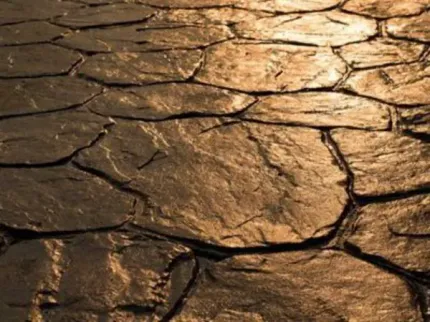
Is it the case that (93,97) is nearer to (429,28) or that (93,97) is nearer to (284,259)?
(284,259)

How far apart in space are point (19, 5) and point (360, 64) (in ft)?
10.4

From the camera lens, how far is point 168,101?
165 inches

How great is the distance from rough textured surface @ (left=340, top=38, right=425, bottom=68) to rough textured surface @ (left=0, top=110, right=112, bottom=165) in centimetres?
171

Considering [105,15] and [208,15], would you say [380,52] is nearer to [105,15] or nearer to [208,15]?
[208,15]

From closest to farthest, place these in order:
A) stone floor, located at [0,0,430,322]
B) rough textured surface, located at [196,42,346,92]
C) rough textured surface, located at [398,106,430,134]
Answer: stone floor, located at [0,0,430,322], rough textured surface, located at [398,106,430,134], rough textured surface, located at [196,42,346,92]

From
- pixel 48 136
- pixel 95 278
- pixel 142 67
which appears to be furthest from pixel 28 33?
pixel 95 278

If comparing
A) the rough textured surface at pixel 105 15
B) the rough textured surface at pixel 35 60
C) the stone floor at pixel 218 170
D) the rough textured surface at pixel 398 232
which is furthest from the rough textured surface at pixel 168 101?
the rough textured surface at pixel 105 15

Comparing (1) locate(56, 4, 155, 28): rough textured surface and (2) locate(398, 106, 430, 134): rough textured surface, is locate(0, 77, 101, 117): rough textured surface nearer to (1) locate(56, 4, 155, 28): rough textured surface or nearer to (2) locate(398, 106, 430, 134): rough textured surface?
(1) locate(56, 4, 155, 28): rough textured surface

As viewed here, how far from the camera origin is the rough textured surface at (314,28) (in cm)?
514

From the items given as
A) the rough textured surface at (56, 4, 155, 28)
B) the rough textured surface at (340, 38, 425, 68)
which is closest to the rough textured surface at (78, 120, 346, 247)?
the rough textured surface at (340, 38, 425, 68)

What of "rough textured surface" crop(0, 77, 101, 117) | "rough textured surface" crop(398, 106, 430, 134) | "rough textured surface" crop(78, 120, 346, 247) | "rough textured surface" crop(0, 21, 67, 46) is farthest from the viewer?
"rough textured surface" crop(0, 21, 67, 46)

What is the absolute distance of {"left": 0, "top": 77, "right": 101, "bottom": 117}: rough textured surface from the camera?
4184 mm

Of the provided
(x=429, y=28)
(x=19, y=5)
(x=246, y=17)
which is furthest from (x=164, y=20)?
(x=429, y=28)

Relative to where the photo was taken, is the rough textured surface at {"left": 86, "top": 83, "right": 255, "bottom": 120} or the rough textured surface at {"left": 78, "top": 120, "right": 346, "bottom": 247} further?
the rough textured surface at {"left": 86, "top": 83, "right": 255, "bottom": 120}
